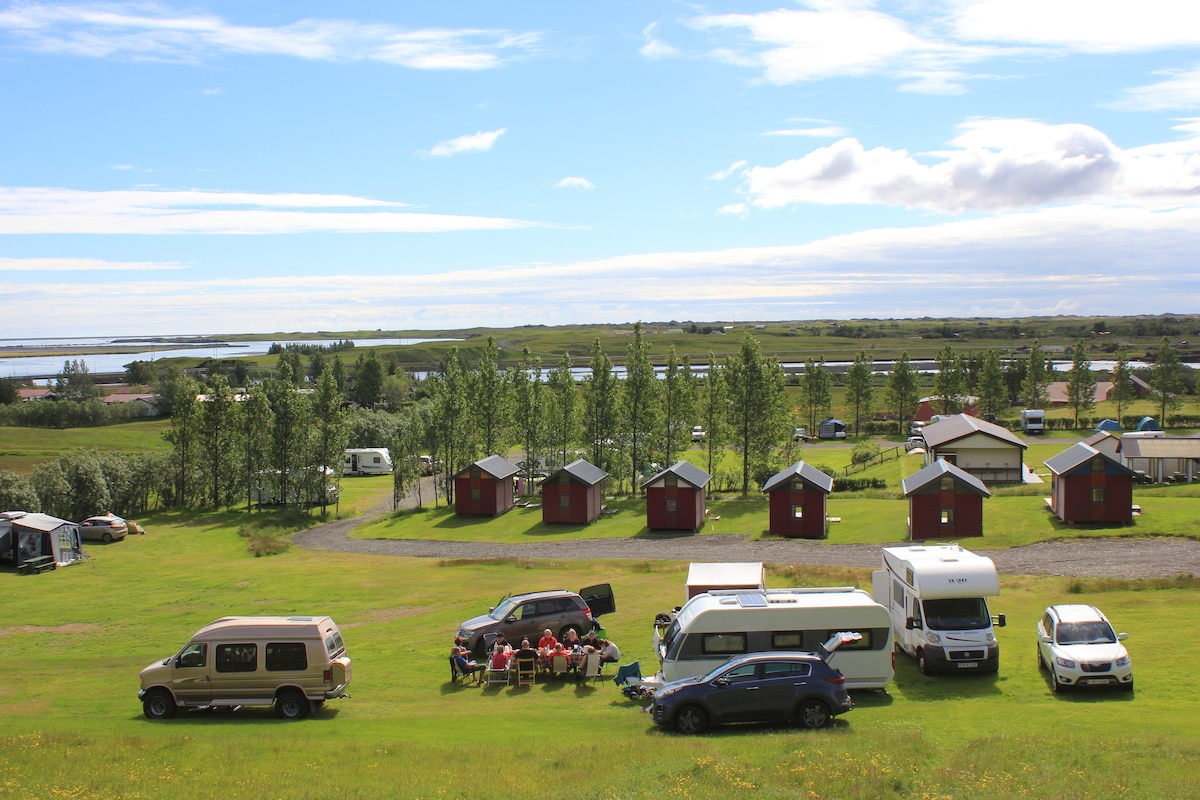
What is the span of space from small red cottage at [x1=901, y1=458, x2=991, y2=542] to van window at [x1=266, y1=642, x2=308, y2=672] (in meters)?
30.8

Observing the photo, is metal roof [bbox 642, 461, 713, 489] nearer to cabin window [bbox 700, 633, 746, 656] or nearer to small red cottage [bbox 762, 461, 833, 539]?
small red cottage [bbox 762, 461, 833, 539]

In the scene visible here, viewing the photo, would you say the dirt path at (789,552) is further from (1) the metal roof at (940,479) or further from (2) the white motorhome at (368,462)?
(2) the white motorhome at (368,462)

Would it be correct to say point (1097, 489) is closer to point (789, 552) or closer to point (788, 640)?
point (789, 552)

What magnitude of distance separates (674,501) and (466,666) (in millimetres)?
28293

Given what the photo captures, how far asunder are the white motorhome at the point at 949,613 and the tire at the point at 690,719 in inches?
261

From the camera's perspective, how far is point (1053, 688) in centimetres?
1814

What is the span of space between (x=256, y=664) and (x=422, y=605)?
12.2 m

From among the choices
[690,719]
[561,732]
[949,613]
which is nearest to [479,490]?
[949,613]

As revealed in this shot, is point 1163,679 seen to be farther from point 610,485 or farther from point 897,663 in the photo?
point 610,485

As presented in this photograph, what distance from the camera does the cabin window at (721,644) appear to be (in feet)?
57.8

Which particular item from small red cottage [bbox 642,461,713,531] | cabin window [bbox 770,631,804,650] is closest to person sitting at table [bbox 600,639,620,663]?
cabin window [bbox 770,631,804,650]

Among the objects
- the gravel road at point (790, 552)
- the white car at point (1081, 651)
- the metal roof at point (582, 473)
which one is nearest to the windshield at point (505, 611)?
the white car at point (1081, 651)

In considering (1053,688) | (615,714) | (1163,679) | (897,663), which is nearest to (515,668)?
(615,714)

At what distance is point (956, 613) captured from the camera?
1991 centimetres
